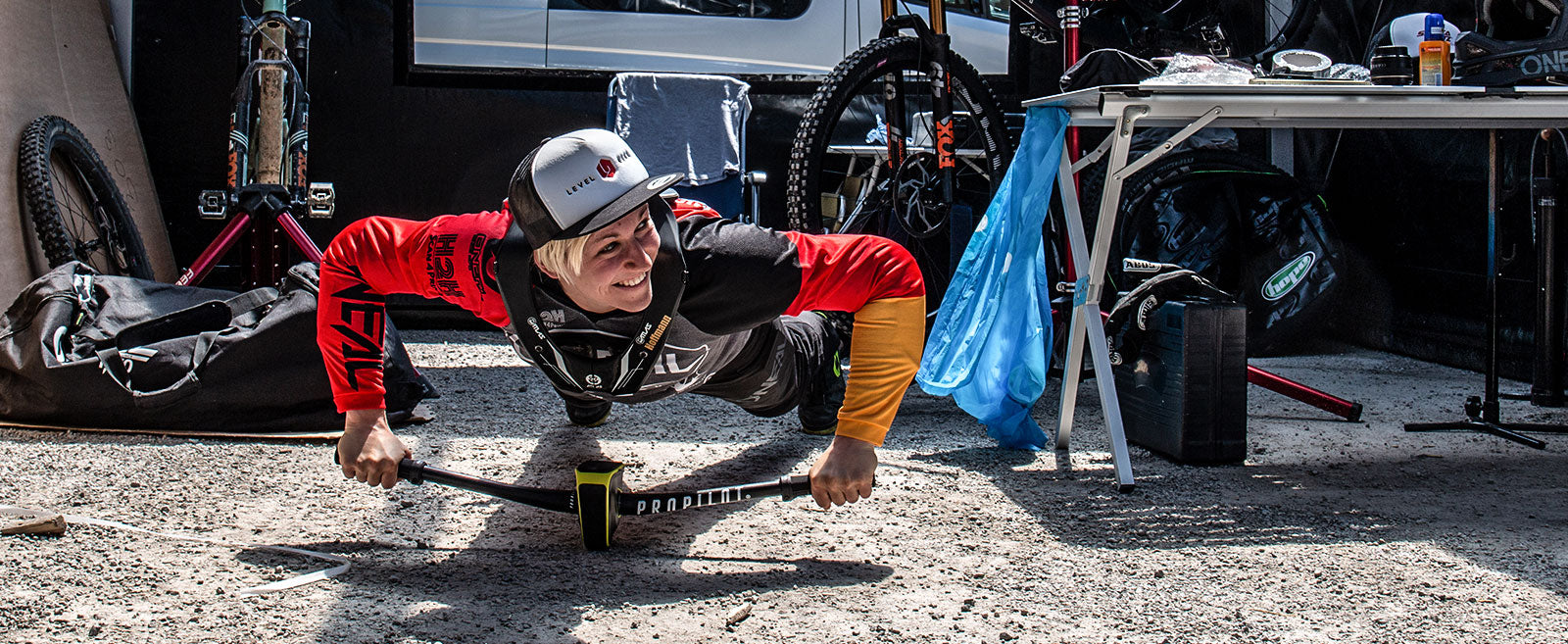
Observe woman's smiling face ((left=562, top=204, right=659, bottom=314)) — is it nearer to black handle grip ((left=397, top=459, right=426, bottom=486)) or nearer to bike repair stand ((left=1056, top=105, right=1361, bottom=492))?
black handle grip ((left=397, top=459, right=426, bottom=486))

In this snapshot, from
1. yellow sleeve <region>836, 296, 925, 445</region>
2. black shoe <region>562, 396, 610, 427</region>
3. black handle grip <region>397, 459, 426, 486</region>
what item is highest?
yellow sleeve <region>836, 296, 925, 445</region>

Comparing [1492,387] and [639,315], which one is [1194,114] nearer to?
[639,315]

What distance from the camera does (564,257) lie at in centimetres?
230

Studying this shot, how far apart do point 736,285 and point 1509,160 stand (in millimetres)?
4096

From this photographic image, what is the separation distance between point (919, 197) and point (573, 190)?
2742 millimetres

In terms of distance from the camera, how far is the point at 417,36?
224 inches

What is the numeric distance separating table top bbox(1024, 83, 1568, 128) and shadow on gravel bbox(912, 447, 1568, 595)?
0.95 metres

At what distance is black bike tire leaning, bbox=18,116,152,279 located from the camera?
454 centimetres

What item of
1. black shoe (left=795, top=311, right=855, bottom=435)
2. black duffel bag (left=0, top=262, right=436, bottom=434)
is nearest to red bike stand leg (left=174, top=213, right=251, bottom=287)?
black duffel bag (left=0, top=262, right=436, bottom=434)

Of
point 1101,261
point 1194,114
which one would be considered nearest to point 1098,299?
point 1101,261

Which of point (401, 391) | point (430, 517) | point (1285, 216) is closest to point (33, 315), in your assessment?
point (401, 391)

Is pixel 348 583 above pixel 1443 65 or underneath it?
underneath

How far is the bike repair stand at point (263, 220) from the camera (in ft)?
15.7

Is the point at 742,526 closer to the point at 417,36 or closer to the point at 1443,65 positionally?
the point at 1443,65
